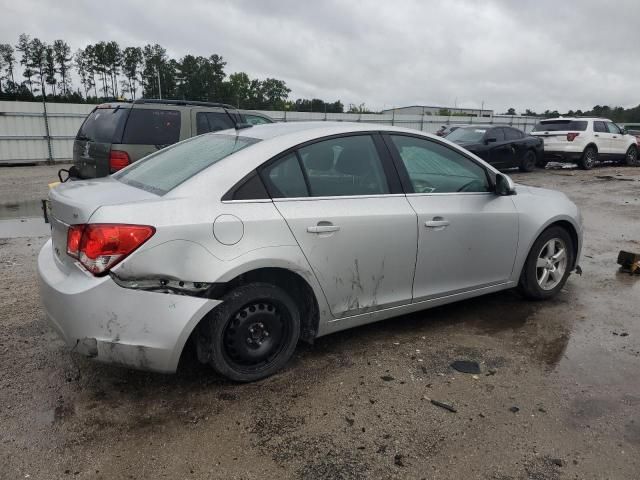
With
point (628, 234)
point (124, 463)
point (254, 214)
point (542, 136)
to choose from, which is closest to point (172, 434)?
point (124, 463)

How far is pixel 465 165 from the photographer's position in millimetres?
4215

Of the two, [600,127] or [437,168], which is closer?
[437,168]

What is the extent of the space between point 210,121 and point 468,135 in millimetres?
9829

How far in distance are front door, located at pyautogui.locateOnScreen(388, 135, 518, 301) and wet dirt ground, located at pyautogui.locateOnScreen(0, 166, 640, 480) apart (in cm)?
44

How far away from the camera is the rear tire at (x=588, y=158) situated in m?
17.8

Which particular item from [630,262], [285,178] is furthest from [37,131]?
[630,262]

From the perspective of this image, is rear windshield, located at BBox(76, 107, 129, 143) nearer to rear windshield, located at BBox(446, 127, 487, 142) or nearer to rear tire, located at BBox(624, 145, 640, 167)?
rear windshield, located at BBox(446, 127, 487, 142)

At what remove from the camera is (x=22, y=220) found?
8.16 m

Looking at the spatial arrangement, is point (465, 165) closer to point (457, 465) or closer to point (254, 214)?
point (254, 214)

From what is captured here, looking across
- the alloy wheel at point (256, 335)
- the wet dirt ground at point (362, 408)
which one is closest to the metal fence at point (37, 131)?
the wet dirt ground at point (362, 408)

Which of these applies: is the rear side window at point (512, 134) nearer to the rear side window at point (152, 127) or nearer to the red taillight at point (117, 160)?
the rear side window at point (152, 127)

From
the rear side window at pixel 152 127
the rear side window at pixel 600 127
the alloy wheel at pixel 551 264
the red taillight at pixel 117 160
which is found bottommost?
the alloy wheel at pixel 551 264

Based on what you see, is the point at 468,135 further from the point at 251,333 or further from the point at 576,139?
the point at 251,333

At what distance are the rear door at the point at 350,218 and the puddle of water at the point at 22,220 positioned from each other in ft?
17.0
